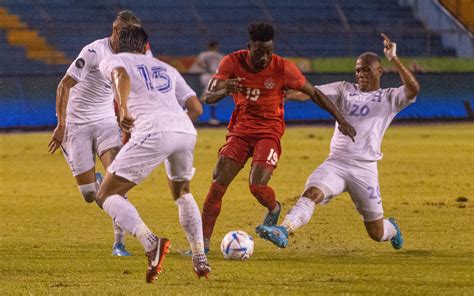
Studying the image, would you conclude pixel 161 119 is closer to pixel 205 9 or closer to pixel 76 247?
pixel 76 247

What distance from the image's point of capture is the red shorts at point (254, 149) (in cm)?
1030

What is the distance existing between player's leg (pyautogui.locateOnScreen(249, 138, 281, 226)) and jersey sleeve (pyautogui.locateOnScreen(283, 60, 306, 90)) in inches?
22.6

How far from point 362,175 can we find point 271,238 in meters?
1.30

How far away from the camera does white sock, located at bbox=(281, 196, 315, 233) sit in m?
9.80

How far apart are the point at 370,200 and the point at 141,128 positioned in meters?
2.79

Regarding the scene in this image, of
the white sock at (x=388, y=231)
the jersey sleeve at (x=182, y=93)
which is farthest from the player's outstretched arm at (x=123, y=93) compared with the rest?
the white sock at (x=388, y=231)

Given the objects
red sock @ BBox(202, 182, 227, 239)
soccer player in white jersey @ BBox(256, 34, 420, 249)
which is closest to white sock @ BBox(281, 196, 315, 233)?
soccer player in white jersey @ BBox(256, 34, 420, 249)

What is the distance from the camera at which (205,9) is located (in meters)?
36.0

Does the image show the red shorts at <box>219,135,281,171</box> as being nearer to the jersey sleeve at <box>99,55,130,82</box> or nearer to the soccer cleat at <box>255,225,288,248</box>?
the soccer cleat at <box>255,225,288,248</box>

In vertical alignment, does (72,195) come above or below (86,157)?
below

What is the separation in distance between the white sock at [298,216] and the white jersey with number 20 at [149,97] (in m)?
1.69

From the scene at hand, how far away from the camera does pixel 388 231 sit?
10.5 metres

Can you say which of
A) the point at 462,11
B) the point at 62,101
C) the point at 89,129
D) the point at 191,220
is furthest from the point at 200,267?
the point at 462,11

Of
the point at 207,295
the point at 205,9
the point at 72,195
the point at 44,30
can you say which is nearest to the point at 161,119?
the point at 207,295
